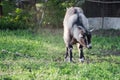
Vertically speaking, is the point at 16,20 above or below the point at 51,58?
below

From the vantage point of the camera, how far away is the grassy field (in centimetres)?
846

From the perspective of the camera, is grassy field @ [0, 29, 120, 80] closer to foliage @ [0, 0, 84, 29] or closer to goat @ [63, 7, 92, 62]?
goat @ [63, 7, 92, 62]

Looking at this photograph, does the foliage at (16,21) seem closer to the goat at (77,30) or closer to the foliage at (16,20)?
the foliage at (16,20)

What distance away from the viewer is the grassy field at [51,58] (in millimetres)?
8461

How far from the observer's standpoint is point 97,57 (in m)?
11.2

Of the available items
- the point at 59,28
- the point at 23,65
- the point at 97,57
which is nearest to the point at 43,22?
the point at 59,28

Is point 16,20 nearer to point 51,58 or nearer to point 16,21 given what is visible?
point 16,21

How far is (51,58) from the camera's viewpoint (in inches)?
427

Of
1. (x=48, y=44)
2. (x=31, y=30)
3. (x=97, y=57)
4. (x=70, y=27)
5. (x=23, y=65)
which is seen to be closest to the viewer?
(x=23, y=65)

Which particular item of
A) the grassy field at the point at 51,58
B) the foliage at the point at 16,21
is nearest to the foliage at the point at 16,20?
the foliage at the point at 16,21

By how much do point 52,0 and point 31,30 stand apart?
5.85 ft

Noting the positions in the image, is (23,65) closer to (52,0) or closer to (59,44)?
(59,44)

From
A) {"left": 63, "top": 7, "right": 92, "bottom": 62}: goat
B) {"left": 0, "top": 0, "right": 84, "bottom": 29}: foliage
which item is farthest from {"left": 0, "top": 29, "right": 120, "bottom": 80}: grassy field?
{"left": 0, "top": 0, "right": 84, "bottom": 29}: foliage

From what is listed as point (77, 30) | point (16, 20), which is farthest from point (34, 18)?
point (77, 30)
